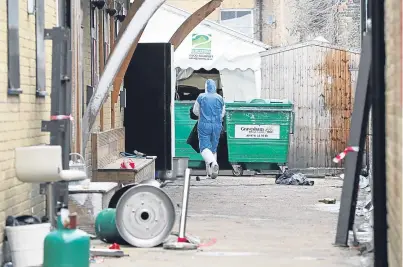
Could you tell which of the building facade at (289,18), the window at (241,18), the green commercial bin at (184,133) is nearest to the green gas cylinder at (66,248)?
the green commercial bin at (184,133)

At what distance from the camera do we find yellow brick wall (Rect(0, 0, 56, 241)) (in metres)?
9.53

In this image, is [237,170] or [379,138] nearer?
[379,138]

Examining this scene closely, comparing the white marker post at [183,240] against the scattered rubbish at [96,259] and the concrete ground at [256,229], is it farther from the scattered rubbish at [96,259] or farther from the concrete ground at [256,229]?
the scattered rubbish at [96,259]

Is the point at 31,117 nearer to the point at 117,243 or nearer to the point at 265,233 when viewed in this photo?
the point at 117,243

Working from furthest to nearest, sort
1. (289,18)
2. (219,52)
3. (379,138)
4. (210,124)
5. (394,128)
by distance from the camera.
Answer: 1. (289,18)
2. (219,52)
3. (210,124)
4. (379,138)
5. (394,128)

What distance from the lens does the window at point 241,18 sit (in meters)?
36.1

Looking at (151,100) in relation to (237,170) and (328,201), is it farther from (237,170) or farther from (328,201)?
(328,201)

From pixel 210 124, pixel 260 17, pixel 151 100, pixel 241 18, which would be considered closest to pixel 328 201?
pixel 151 100

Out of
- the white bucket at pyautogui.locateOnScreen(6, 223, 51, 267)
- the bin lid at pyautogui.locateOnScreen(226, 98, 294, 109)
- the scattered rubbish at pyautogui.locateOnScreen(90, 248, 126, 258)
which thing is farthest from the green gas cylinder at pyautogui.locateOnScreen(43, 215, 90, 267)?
the bin lid at pyautogui.locateOnScreen(226, 98, 294, 109)

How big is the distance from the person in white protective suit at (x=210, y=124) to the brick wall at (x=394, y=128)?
13278mm

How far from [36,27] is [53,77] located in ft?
3.97

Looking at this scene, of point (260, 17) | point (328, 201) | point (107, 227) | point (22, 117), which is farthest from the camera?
point (260, 17)

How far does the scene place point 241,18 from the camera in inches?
1431

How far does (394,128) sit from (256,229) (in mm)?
5349
